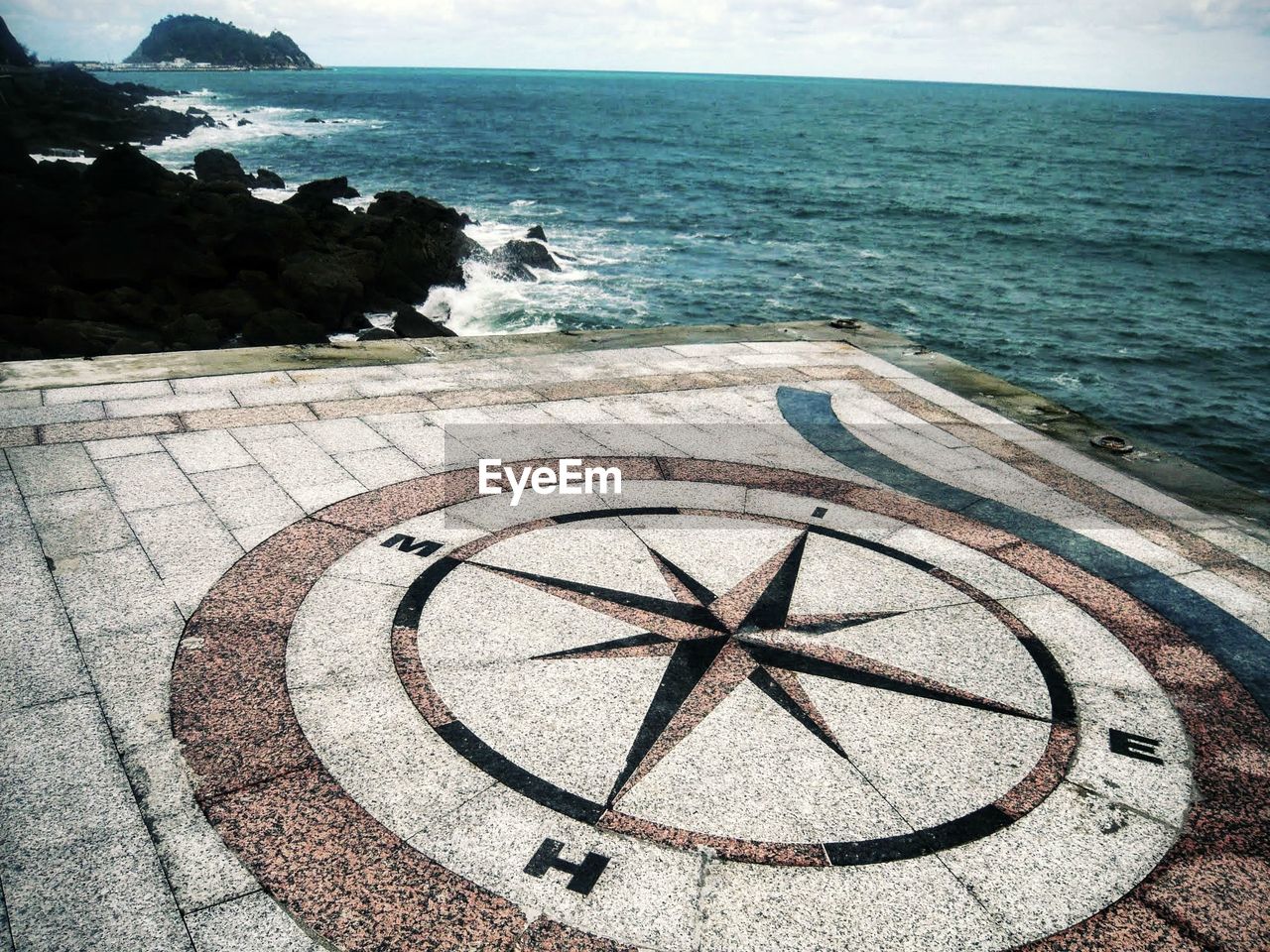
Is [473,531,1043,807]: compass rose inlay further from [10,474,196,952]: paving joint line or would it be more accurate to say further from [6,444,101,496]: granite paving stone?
[6,444,101,496]: granite paving stone

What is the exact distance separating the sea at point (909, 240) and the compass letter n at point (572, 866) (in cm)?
2053

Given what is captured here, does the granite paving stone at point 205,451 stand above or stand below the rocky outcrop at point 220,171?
below

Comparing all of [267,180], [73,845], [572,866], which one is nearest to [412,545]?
[73,845]

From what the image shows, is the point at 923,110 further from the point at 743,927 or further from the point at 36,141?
the point at 743,927

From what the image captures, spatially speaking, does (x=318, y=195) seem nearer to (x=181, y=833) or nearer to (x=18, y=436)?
(x=18, y=436)

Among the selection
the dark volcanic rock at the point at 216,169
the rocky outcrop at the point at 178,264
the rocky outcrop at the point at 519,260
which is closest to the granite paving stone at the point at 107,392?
the rocky outcrop at the point at 178,264

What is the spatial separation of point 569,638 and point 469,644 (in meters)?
0.69

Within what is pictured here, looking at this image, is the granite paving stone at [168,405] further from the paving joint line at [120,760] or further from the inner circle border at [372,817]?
the paving joint line at [120,760]

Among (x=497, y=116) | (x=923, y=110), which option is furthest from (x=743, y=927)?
(x=923, y=110)

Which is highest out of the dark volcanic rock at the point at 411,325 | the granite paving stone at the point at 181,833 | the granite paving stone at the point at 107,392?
the granite paving stone at the point at 107,392

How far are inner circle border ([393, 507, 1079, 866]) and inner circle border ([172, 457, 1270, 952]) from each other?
647 mm

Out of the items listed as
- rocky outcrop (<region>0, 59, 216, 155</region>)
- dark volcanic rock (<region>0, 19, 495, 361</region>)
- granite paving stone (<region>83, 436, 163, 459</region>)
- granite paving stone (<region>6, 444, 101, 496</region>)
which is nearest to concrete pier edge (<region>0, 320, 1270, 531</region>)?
granite paving stone (<region>83, 436, 163, 459</region>)

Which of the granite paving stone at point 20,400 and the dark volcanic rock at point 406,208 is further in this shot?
the dark volcanic rock at point 406,208

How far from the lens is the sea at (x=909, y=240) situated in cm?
2752
